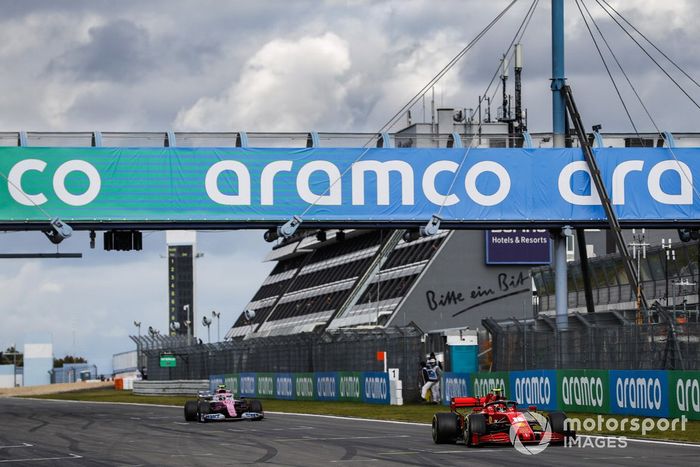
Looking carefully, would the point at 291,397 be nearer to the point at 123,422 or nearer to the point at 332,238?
the point at 123,422

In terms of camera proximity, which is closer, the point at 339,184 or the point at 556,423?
the point at 556,423

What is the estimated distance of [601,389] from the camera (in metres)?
30.5

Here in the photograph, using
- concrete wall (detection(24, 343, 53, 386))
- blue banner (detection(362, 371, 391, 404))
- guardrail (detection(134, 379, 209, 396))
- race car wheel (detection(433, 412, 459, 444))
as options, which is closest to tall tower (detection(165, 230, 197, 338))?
concrete wall (detection(24, 343, 53, 386))

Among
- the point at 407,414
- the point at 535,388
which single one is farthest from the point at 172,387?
the point at 535,388

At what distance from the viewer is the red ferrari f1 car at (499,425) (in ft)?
71.5

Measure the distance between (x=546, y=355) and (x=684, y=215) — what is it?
7848 millimetres

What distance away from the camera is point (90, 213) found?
38.0m

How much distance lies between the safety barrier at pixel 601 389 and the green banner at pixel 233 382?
2410 cm

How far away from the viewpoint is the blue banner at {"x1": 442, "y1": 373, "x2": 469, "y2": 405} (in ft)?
124

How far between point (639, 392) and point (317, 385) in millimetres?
23455

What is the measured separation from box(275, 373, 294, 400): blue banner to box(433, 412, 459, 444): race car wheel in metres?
30.8

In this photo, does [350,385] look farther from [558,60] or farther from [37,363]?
[37,363]

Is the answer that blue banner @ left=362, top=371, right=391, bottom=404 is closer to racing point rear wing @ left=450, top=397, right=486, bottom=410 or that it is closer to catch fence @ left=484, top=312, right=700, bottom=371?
catch fence @ left=484, top=312, right=700, bottom=371

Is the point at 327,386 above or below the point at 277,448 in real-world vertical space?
above
